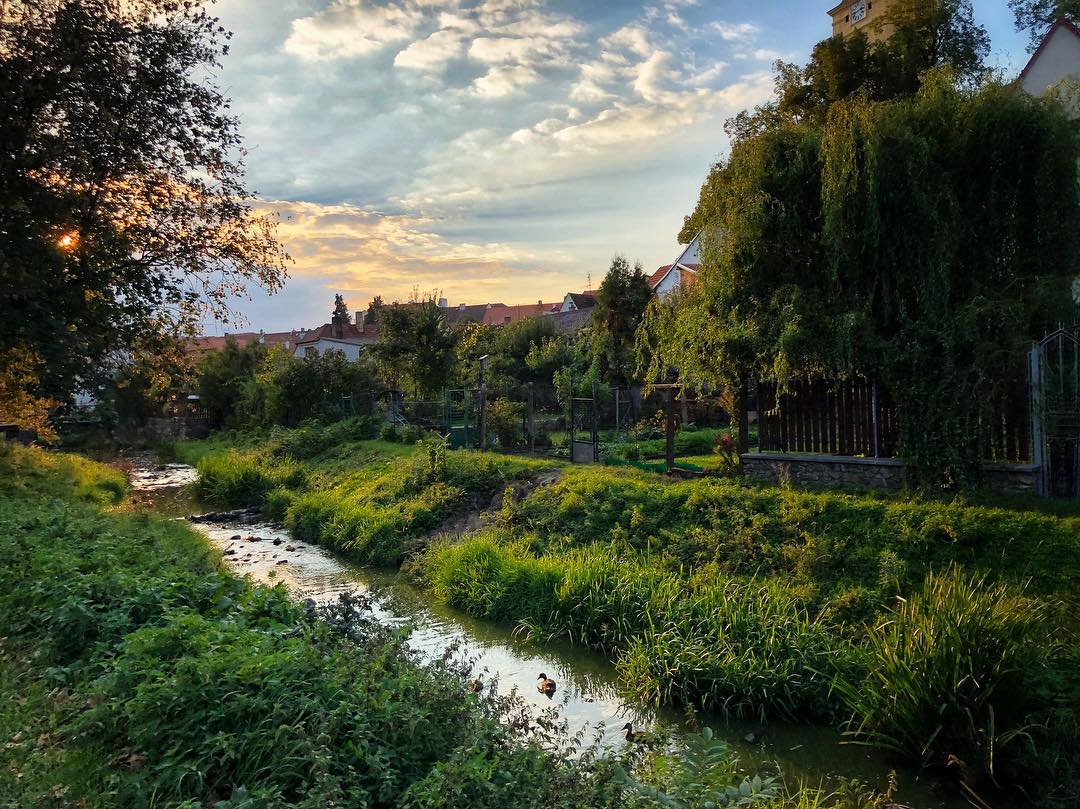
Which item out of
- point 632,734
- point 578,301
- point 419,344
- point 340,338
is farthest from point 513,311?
point 632,734

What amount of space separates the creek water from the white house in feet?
47.9

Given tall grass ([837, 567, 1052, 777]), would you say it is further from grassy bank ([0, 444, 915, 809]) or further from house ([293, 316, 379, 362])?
house ([293, 316, 379, 362])

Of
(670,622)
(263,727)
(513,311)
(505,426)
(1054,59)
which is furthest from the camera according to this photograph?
(513,311)

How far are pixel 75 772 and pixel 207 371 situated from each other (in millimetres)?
40517

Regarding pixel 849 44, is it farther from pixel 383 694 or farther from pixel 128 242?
pixel 383 694

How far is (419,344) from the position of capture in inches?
1121

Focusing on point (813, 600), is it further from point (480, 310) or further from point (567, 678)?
point (480, 310)

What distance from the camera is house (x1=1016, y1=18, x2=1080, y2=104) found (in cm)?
1468

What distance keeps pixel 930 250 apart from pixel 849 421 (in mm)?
2842

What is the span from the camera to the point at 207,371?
40781mm

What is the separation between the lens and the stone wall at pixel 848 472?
9.44 meters

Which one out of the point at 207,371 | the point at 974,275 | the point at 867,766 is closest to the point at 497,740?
the point at 867,766

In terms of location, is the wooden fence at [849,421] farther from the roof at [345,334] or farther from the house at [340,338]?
the roof at [345,334]

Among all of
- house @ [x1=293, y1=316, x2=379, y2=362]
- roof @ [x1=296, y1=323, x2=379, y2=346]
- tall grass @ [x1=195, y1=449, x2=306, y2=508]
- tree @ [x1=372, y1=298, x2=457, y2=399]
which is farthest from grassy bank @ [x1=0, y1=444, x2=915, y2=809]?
roof @ [x1=296, y1=323, x2=379, y2=346]
